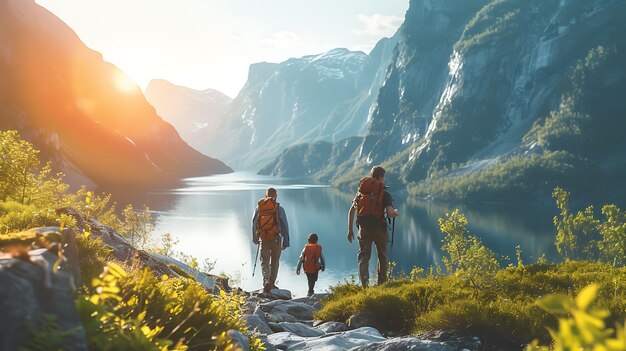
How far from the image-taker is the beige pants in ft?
56.9

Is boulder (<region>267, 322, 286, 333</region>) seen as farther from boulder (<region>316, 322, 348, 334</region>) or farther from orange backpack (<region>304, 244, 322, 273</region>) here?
orange backpack (<region>304, 244, 322, 273</region>)

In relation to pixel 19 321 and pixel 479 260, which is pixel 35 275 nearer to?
pixel 19 321

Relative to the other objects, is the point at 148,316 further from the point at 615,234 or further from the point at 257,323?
the point at 615,234

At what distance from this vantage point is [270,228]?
16.9 m

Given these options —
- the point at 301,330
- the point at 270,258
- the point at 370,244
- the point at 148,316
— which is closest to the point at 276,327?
the point at 301,330

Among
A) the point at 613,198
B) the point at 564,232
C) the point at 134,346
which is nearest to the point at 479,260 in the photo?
the point at 134,346

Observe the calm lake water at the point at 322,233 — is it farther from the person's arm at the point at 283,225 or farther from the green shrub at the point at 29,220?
the green shrub at the point at 29,220

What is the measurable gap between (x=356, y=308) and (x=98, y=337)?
28.1ft

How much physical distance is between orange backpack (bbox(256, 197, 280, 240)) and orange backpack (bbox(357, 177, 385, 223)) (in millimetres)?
3645

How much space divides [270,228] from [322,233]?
11836 cm

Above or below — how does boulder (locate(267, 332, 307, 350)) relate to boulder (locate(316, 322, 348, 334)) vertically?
above

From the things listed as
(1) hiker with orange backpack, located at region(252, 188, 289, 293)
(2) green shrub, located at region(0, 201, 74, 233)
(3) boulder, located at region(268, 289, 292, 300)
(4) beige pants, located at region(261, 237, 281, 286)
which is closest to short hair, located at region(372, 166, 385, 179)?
(1) hiker with orange backpack, located at region(252, 188, 289, 293)

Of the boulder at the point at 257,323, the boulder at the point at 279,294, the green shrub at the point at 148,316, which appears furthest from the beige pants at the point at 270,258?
the green shrub at the point at 148,316

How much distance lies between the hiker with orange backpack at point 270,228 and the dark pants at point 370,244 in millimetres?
2904
